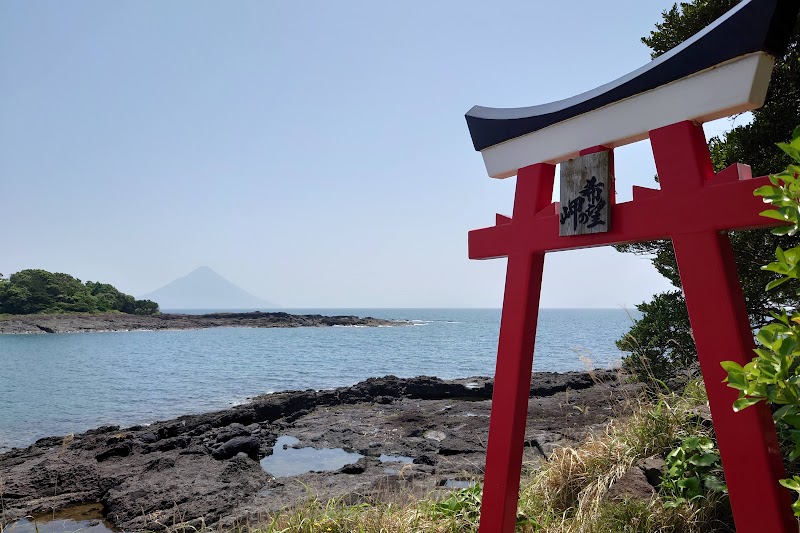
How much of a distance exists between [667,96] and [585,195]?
56 centimetres

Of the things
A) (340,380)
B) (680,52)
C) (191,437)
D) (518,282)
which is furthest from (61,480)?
(340,380)

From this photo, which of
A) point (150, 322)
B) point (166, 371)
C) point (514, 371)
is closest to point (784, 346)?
point (514, 371)

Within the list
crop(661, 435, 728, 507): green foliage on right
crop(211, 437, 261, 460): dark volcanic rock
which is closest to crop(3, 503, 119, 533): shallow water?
crop(211, 437, 261, 460): dark volcanic rock

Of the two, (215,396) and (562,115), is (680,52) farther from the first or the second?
(215,396)

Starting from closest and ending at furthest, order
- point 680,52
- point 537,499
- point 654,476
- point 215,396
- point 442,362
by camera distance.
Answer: point 680,52 < point 654,476 < point 537,499 < point 215,396 < point 442,362

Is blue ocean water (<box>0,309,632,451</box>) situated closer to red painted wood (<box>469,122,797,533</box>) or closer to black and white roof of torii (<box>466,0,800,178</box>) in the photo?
red painted wood (<box>469,122,797,533</box>)

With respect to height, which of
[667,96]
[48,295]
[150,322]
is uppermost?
[48,295]

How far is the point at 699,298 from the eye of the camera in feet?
7.46

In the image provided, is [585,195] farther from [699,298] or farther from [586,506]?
[586,506]

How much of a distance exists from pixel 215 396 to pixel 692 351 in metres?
15.0

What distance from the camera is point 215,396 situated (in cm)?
1758

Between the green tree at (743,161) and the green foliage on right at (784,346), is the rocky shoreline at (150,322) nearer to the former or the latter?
the green tree at (743,161)

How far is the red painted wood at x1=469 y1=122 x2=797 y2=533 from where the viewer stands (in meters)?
2.09

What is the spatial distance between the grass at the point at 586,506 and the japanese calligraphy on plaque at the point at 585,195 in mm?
1716
